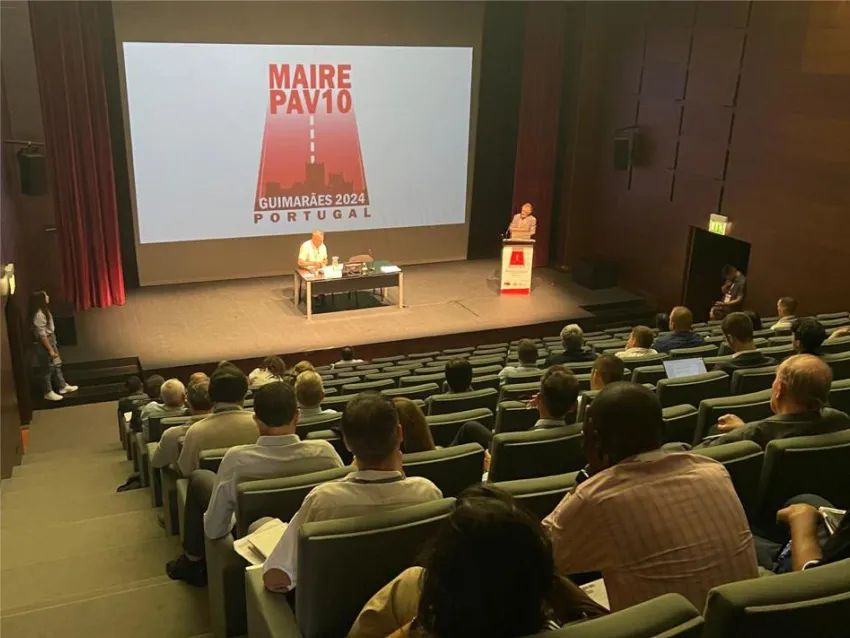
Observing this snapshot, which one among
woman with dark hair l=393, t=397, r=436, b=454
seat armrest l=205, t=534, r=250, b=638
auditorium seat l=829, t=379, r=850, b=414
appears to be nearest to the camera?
seat armrest l=205, t=534, r=250, b=638

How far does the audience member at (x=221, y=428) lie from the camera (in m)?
3.79

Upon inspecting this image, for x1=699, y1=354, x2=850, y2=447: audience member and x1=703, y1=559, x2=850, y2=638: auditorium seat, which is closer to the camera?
x1=703, y1=559, x2=850, y2=638: auditorium seat

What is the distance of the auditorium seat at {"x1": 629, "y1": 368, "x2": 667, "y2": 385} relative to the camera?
16.1 feet

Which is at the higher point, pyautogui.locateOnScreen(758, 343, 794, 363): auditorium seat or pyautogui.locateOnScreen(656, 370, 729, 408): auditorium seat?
pyautogui.locateOnScreen(656, 370, 729, 408): auditorium seat

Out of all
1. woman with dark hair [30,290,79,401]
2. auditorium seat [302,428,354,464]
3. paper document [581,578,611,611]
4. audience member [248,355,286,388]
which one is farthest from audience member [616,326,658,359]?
woman with dark hair [30,290,79,401]

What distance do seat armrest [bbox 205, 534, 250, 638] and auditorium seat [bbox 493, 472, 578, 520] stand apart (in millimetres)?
1002

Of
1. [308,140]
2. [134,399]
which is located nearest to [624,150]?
[308,140]

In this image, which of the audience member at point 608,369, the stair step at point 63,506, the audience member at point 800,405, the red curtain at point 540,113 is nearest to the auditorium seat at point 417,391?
the audience member at point 608,369

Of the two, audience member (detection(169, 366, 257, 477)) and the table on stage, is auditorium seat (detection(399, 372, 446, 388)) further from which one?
the table on stage

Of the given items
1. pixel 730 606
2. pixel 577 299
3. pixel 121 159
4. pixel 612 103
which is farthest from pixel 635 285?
pixel 730 606

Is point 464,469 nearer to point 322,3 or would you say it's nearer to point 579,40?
point 322,3

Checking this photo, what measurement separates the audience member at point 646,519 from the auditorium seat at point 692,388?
7.64 ft

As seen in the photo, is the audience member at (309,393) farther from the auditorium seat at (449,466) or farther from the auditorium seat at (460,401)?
the auditorium seat at (449,466)

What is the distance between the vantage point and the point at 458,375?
495 centimetres
